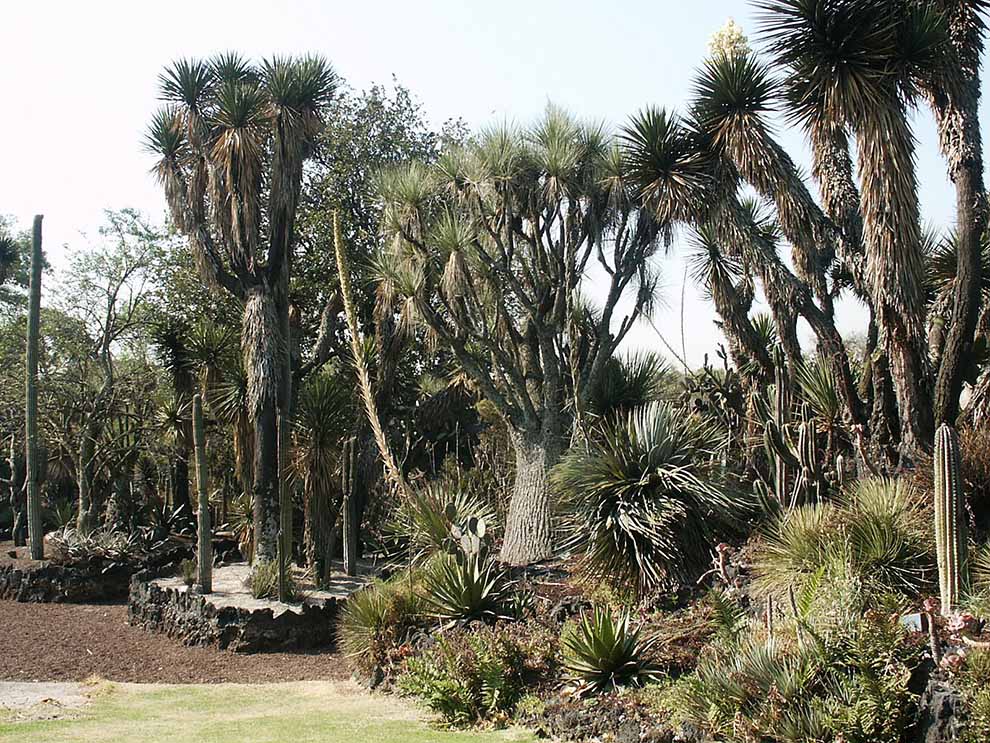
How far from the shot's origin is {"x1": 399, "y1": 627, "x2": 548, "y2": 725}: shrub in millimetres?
9297

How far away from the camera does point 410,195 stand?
15750 millimetres

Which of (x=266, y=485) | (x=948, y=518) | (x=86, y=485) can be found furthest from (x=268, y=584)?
(x=948, y=518)

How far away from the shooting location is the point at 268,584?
15062 millimetres

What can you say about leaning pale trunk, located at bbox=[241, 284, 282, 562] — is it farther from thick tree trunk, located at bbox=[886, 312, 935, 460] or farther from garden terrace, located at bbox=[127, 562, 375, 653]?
thick tree trunk, located at bbox=[886, 312, 935, 460]

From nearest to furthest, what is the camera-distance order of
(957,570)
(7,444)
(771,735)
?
1. (771,735)
2. (957,570)
3. (7,444)

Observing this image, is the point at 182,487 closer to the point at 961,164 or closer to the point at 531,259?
the point at 531,259

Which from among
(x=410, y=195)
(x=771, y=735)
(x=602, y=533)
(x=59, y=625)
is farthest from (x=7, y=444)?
(x=771, y=735)

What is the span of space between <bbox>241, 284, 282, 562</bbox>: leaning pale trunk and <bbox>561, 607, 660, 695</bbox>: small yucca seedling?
9.11 metres

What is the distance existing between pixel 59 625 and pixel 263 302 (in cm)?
611

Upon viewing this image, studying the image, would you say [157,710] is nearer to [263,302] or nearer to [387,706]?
[387,706]

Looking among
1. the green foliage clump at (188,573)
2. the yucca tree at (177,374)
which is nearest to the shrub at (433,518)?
the green foliage clump at (188,573)

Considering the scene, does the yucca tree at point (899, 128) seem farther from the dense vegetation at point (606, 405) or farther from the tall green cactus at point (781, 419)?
the tall green cactus at point (781, 419)

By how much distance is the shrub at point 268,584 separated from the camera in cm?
1473

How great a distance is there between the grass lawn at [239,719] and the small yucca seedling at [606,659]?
0.77 m
